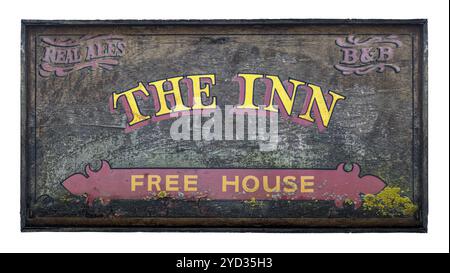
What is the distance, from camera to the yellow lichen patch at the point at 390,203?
3781 millimetres

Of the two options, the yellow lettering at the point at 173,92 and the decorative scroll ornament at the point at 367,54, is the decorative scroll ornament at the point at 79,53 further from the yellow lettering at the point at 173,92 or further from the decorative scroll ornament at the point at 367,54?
the decorative scroll ornament at the point at 367,54

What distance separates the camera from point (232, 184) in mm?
3797

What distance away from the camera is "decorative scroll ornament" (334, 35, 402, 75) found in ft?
12.4

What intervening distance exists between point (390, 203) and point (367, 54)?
38.2 inches

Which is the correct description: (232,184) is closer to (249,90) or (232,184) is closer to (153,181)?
(153,181)

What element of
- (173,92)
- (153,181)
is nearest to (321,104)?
(173,92)

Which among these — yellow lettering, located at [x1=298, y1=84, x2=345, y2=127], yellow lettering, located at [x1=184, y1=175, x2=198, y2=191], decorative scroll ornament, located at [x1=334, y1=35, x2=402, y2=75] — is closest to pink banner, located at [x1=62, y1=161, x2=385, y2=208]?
yellow lettering, located at [x1=184, y1=175, x2=198, y2=191]

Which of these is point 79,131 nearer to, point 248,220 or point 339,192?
point 248,220

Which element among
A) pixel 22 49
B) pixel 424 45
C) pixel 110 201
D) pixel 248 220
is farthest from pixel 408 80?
pixel 22 49

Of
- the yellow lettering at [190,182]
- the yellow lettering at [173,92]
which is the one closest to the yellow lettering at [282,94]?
the yellow lettering at [173,92]

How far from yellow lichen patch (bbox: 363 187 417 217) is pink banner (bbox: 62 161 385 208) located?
44mm

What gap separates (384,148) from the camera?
3.78 m

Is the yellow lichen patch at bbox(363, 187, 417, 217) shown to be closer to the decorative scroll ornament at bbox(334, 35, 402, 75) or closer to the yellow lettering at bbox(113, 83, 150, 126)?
the decorative scroll ornament at bbox(334, 35, 402, 75)

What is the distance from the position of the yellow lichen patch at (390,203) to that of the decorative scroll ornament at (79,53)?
1869 mm
